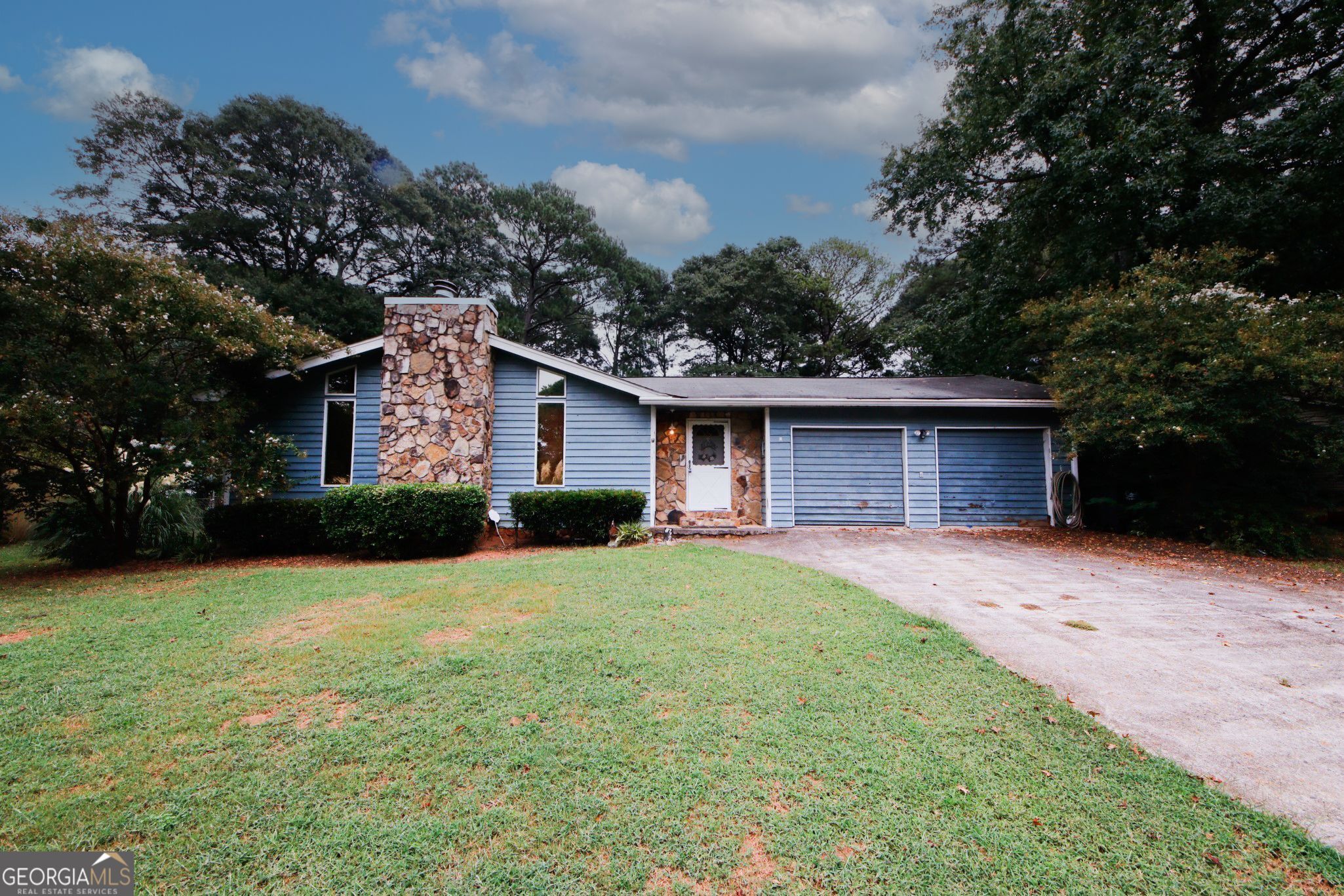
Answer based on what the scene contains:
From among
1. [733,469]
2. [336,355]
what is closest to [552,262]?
[336,355]

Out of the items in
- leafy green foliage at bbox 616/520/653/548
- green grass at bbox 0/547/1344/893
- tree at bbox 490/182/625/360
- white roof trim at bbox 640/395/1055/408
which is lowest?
green grass at bbox 0/547/1344/893

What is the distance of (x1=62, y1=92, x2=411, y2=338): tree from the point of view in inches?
699

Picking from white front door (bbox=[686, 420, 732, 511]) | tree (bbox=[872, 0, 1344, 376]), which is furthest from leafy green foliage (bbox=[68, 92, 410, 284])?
tree (bbox=[872, 0, 1344, 376])

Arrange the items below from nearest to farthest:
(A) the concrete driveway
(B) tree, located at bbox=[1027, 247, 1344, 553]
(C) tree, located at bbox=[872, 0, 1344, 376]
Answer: (A) the concrete driveway
(B) tree, located at bbox=[1027, 247, 1344, 553]
(C) tree, located at bbox=[872, 0, 1344, 376]

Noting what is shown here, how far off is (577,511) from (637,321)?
18346mm

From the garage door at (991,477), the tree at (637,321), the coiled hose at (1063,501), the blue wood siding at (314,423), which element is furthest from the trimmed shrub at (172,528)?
the tree at (637,321)

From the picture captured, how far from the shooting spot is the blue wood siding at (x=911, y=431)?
10.2 metres

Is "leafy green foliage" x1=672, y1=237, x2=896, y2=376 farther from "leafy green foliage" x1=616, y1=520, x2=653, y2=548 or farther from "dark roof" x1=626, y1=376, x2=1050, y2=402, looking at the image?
"leafy green foliage" x1=616, y1=520, x2=653, y2=548

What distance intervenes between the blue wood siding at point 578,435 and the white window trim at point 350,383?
2544 mm

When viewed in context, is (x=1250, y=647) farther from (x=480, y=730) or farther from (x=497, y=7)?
(x=497, y=7)

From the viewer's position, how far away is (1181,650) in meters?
3.61

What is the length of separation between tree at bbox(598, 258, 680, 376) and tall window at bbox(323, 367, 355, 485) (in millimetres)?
16027

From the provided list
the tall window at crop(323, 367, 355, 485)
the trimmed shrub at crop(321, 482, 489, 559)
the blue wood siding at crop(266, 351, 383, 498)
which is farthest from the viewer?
the tall window at crop(323, 367, 355, 485)

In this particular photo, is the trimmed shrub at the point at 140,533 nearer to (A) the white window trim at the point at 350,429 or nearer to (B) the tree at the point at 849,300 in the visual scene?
(A) the white window trim at the point at 350,429
